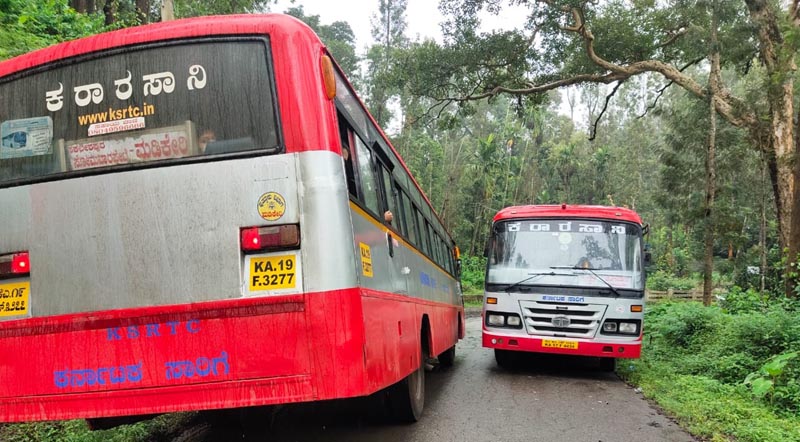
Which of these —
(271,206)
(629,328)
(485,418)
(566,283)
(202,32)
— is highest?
(202,32)

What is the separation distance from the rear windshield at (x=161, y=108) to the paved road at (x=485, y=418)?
8.83ft

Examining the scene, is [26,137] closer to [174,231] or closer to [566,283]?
[174,231]

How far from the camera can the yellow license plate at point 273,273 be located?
3.18 metres

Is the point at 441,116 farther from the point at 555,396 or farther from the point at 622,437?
the point at 622,437

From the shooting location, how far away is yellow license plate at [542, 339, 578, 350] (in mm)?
8211

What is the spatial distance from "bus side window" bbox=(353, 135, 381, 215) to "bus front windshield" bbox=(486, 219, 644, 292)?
15.4 ft

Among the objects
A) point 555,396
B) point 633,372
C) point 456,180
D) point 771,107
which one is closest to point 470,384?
point 555,396

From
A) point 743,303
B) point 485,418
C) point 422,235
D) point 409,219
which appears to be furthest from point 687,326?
point 409,219

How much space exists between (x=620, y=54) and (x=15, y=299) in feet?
54.5

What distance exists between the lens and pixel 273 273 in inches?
126

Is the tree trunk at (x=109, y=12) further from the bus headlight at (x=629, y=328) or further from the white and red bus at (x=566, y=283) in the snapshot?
the bus headlight at (x=629, y=328)

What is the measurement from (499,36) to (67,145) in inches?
586

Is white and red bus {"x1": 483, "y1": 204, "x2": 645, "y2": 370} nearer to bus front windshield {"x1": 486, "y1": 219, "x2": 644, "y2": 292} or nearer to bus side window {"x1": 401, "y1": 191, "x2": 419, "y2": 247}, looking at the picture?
bus front windshield {"x1": 486, "y1": 219, "x2": 644, "y2": 292}

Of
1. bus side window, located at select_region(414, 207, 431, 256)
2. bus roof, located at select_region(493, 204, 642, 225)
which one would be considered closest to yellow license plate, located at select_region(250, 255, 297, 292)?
bus side window, located at select_region(414, 207, 431, 256)
